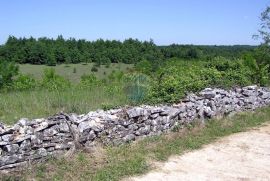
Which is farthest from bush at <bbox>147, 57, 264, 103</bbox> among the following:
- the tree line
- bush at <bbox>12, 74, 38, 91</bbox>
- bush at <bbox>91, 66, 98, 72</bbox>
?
bush at <bbox>91, 66, 98, 72</bbox>

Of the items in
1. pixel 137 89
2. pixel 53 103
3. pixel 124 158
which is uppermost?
pixel 137 89

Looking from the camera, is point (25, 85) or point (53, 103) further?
point (25, 85)

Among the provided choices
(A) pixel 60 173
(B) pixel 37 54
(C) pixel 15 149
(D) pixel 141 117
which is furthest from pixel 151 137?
(B) pixel 37 54

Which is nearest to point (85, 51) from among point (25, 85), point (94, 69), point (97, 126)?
point (94, 69)

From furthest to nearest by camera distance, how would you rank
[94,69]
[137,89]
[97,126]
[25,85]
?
[94,69]
[25,85]
[137,89]
[97,126]

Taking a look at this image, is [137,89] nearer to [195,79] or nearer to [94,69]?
[195,79]

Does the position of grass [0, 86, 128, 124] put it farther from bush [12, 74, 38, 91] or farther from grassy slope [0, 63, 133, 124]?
bush [12, 74, 38, 91]

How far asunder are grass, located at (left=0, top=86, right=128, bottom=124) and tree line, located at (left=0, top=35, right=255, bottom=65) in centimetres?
3219

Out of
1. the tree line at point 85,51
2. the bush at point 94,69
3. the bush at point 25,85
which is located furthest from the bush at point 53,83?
the bush at point 94,69

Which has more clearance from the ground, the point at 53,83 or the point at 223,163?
the point at 53,83

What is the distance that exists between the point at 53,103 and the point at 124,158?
248 cm

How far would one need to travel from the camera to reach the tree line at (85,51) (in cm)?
4453

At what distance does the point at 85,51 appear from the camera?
5116 centimetres

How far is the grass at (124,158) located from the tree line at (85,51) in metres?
32.4
